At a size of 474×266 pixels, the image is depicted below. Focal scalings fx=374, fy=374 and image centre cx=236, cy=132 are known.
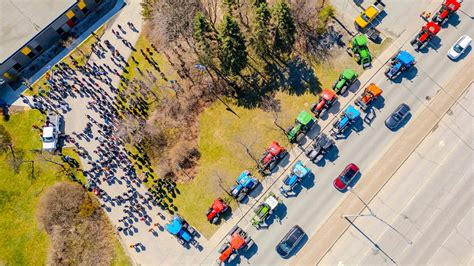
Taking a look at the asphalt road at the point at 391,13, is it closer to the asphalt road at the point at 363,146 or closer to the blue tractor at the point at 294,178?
the asphalt road at the point at 363,146

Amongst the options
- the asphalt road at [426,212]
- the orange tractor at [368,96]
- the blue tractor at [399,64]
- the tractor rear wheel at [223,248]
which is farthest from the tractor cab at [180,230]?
the blue tractor at [399,64]

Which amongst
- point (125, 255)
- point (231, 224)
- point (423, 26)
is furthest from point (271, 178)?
point (423, 26)

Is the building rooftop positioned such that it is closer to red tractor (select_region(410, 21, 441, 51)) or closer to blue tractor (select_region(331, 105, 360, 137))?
blue tractor (select_region(331, 105, 360, 137))

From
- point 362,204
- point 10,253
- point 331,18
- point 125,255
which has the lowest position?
point 10,253

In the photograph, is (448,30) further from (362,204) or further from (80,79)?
(80,79)

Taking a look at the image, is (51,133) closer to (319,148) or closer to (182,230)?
(182,230)

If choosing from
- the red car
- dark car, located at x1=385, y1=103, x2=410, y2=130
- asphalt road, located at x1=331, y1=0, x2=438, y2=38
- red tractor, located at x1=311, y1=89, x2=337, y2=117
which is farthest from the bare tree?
dark car, located at x1=385, y1=103, x2=410, y2=130
